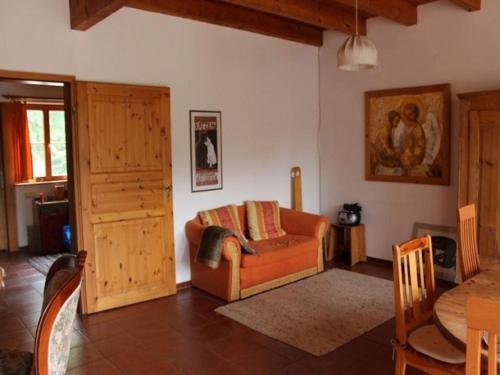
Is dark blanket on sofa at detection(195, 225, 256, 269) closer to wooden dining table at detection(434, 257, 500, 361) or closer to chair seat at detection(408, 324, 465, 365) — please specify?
chair seat at detection(408, 324, 465, 365)

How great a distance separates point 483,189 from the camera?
4031 millimetres

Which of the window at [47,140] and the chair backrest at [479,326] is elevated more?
the window at [47,140]

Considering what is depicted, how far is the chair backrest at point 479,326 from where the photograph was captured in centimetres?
131

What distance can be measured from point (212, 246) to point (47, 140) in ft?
13.6

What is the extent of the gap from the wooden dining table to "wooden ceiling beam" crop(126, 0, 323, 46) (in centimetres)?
327

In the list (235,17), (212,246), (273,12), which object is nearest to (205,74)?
(235,17)

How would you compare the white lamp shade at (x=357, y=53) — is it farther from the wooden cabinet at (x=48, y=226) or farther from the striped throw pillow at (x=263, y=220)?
the wooden cabinet at (x=48, y=226)

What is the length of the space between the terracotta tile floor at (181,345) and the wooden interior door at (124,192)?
0.80 feet

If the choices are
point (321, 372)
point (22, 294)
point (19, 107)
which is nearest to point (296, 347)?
point (321, 372)

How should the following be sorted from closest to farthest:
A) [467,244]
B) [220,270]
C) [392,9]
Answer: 1. [467,244]
2. [220,270]
3. [392,9]

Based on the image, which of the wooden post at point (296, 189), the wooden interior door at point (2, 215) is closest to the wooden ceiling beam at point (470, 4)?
the wooden post at point (296, 189)

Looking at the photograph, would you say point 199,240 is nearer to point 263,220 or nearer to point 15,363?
point 263,220

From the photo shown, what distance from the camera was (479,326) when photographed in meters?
1.34

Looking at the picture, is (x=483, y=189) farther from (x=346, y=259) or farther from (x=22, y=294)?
(x=22, y=294)
